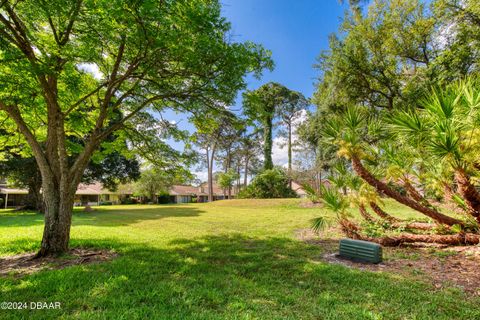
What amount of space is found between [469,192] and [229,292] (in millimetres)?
5010

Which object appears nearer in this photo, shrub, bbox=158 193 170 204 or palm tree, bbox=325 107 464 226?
palm tree, bbox=325 107 464 226

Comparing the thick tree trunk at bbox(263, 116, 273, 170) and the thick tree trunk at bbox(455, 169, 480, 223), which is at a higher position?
the thick tree trunk at bbox(263, 116, 273, 170)

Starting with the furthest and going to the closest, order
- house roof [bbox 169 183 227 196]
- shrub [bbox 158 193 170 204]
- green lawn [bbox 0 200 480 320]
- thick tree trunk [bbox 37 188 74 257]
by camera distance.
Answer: house roof [bbox 169 183 227 196] → shrub [bbox 158 193 170 204] → thick tree trunk [bbox 37 188 74 257] → green lawn [bbox 0 200 480 320]

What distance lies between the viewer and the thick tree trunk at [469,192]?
4341 mm

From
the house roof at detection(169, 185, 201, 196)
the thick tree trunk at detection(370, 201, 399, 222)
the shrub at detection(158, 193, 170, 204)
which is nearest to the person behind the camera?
the thick tree trunk at detection(370, 201, 399, 222)

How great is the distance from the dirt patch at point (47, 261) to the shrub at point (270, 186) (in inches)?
838

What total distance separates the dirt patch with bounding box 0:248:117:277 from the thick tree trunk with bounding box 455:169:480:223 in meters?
7.65

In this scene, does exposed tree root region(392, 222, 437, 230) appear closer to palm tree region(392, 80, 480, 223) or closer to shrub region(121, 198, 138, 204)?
palm tree region(392, 80, 480, 223)

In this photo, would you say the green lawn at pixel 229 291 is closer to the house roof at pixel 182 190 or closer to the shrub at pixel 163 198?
the shrub at pixel 163 198

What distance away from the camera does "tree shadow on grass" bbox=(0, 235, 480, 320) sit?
2869mm

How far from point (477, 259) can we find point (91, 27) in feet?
29.1

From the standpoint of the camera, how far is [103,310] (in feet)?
9.69

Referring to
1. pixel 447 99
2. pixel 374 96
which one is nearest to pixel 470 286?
pixel 447 99

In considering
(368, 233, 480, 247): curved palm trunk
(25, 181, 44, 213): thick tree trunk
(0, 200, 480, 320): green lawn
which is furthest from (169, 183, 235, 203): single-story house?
(368, 233, 480, 247): curved palm trunk
